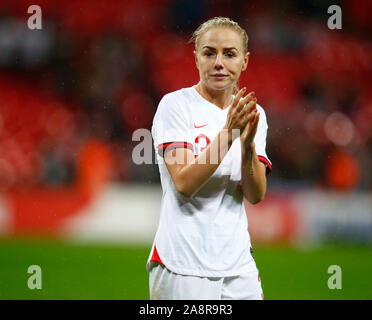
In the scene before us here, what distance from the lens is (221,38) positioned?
2.92 m

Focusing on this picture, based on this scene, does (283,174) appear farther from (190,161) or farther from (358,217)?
(190,161)

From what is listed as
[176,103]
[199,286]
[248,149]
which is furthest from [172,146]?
[199,286]

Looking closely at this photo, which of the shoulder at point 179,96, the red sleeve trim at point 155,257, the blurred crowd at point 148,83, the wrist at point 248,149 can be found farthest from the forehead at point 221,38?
the blurred crowd at point 148,83

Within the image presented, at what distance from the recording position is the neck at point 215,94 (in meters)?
3.06

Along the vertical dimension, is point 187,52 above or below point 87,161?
above

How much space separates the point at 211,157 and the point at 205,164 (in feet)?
0.13

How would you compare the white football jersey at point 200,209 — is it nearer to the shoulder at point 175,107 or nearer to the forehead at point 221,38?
the shoulder at point 175,107

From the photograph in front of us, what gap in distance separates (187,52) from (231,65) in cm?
1208

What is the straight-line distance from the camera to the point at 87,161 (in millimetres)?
11453

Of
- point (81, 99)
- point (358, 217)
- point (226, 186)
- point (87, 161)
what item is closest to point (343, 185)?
point (358, 217)

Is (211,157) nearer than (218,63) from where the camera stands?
Yes

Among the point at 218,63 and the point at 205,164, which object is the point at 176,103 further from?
the point at 205,164

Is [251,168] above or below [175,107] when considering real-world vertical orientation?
below

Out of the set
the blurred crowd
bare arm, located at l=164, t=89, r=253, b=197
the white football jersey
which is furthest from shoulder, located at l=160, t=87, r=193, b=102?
the blurred crowd
